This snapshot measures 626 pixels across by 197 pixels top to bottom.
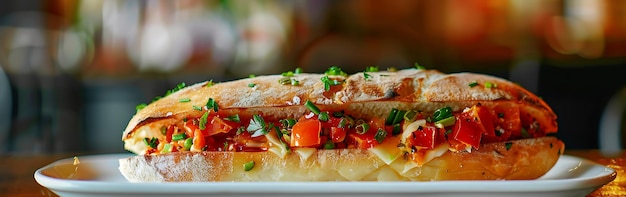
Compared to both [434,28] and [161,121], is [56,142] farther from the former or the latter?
[161,121]

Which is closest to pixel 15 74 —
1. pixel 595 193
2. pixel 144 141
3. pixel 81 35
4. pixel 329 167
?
pixel 81 35

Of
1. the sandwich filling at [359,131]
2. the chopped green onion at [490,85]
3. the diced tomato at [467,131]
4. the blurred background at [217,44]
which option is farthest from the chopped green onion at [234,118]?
the blurred background at [217,44]

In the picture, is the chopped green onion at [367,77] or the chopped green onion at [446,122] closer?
the chopped green onion at [446,122]

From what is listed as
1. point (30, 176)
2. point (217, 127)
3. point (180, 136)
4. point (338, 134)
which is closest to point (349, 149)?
point (338, 134)

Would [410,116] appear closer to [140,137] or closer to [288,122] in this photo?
[288,122]

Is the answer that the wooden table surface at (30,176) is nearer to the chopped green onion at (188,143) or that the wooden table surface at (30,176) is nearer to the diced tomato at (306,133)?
the chopped green onion at (188,143)
